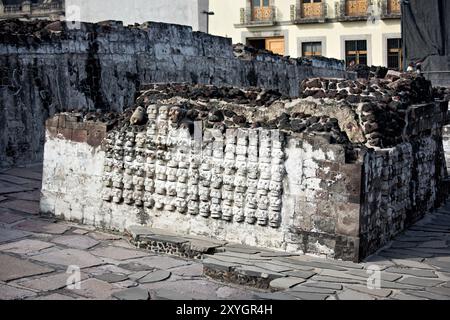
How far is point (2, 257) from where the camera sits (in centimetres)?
605

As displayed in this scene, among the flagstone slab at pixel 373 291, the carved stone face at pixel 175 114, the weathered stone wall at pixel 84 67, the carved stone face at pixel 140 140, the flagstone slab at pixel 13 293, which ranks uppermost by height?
the weathered stone wall at pixel 84 67

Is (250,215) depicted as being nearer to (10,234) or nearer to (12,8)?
(10,234)

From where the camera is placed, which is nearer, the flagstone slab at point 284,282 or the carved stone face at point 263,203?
the flagstone slab at point 284,282

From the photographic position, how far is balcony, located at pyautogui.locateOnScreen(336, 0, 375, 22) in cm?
2677

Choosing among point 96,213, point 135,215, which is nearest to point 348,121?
point 135,215

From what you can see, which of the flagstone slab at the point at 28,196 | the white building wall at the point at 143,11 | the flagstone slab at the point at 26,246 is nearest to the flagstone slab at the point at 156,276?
the flagstone slab at the point at 26,246

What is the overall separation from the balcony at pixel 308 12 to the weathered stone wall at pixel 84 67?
40.5ft

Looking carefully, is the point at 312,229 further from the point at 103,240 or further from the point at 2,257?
the point at 2,257

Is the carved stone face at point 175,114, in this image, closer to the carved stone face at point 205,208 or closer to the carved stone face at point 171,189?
the carved stone face at point 171,189

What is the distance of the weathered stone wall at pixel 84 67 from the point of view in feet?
33.7

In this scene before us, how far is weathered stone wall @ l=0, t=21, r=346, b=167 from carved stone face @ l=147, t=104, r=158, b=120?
3.79 m

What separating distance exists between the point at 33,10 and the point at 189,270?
30974 mm

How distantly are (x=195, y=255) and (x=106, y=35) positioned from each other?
681 cm

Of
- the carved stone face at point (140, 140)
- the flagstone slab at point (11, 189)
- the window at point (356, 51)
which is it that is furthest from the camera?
the window at point (356, 51)
